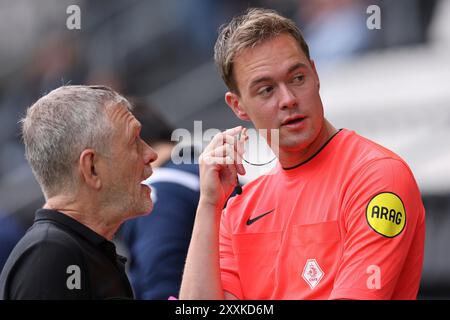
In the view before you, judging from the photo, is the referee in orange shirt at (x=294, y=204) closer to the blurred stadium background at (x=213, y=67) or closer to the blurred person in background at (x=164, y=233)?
the blurred person in background at (x=164, y=233)

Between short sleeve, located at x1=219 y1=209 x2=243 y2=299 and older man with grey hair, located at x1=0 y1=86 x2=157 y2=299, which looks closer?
older man with grey hair, located at x1=0 y1=86 x2=157 y2=299

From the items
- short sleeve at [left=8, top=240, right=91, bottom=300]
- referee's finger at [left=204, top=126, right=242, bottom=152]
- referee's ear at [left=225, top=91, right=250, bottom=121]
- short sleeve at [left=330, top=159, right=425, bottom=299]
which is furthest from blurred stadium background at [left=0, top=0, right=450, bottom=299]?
short sleeve at [left=330, top=159, right=425, bottom=299]

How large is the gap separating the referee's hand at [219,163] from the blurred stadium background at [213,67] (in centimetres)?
264

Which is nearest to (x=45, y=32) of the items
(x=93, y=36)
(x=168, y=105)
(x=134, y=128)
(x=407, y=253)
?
(x=93, y=36)

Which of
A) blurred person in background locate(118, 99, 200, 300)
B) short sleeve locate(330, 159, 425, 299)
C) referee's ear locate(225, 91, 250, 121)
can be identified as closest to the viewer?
short sleeve locate(330, 159, 425, 299)

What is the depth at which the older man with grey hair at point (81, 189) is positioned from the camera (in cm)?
237

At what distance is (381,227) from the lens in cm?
230

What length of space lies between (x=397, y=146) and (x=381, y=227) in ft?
12.5

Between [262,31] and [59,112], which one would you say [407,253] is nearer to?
[262,31]

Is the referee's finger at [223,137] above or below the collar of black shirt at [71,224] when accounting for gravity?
above

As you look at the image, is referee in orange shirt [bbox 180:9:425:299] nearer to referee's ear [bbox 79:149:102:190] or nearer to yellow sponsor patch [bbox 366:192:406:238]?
yellow sponsor patch [bbox 366:192:406:238]

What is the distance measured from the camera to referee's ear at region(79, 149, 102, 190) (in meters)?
2.54

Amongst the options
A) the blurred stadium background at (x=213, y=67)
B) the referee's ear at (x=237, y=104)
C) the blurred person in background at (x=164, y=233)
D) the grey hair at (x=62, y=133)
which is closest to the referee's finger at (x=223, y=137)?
the referee's ear at (x=237, y=104)

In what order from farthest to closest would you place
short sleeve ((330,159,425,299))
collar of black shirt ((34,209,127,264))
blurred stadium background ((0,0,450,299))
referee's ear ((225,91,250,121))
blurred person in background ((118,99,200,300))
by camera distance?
blurred stadium background ((0,0,450,299))
blurred person in background ((118,99,200,300))
referee's ear ((225,91,250,121))
collar of black shirt ((34,209,127,264))
short sleeve ((330,159,425,299))
